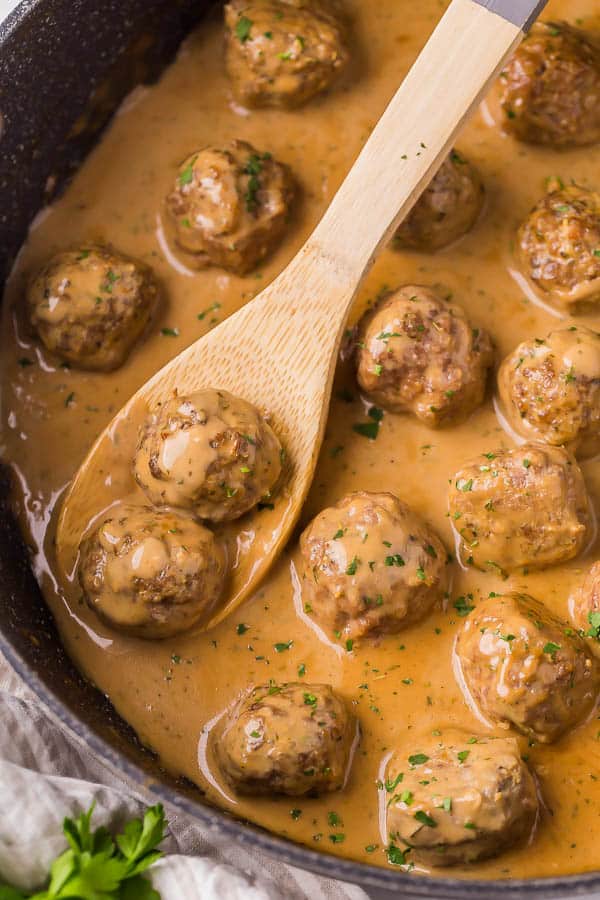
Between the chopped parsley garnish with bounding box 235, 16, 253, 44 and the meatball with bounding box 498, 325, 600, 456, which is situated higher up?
the chopped parsley garnish with bounding box 235, 16, 253, 44

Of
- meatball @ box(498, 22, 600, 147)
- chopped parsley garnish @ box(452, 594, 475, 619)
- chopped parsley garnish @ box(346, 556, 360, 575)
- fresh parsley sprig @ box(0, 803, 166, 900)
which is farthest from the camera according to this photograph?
meatball @ box(498, 22, 600, 147)

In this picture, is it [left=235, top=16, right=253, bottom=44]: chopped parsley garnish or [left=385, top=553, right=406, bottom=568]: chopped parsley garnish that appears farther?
[left=235, top=16, right=253, bottom=44]: chopped parsley garnish

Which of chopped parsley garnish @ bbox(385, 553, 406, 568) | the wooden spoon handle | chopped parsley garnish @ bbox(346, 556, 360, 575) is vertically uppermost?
the wooden spoon handle

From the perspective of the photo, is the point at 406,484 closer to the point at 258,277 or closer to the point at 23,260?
the point at 258,277

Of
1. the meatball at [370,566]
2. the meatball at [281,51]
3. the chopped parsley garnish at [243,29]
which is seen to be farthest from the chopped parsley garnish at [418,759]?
the chopped parsley garnish at [243,29]

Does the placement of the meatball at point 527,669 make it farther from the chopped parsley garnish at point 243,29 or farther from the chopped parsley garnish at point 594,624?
the chopped parsley garnish at point 243,29

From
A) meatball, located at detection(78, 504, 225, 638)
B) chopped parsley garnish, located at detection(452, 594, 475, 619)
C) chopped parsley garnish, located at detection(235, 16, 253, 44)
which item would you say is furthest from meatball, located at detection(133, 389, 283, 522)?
chopped parsley garnish, located at detection(235, 16, 253, 44)

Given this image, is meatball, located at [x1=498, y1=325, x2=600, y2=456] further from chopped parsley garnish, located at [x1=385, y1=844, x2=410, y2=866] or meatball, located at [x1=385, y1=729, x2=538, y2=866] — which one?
chopped parsley garnish, located at [x1=385, y1=844, x2=410, y2=866]

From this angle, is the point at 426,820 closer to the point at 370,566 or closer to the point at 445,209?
the point at 370,566
